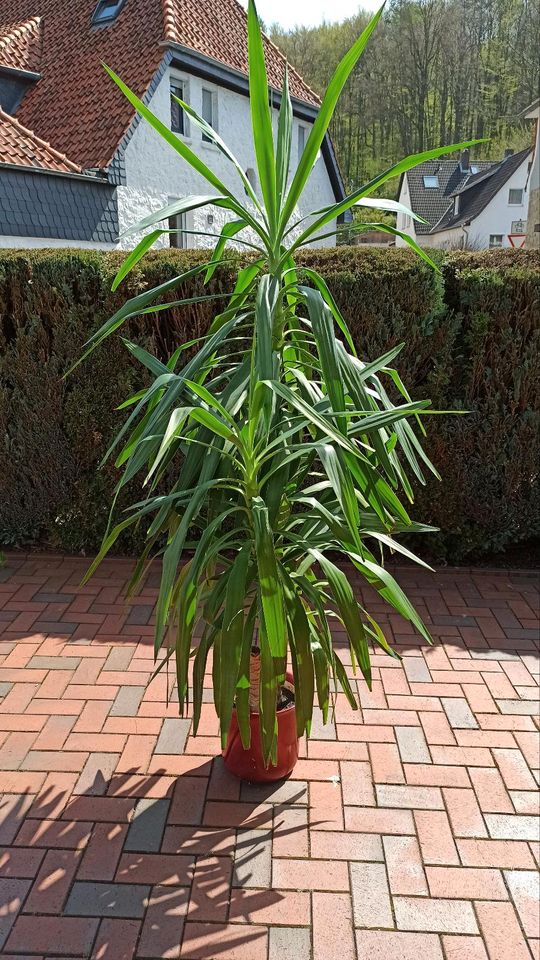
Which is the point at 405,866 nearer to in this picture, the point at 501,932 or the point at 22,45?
the point at 501,932

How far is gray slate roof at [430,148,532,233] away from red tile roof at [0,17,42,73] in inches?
779

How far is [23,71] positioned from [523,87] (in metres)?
27.2

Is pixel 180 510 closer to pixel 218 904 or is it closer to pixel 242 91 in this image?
pixel 218 904

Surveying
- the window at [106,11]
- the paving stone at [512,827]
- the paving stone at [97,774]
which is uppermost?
the window at [106,11]

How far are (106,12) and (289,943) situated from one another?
17.7m

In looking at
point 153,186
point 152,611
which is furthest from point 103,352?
point 153,186

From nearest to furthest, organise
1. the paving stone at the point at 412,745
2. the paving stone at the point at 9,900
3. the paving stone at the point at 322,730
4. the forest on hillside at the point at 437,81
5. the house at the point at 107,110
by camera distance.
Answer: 1. the paving stone at the point at 9,900
2. the paving stone at the point at 412,745
3. the paving stone at the point at 322,730
4. the house at the point at 107,110
5. the forest on hillside at the point at 437,81

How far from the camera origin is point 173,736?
256 cm

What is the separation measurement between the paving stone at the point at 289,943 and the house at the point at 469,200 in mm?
24740

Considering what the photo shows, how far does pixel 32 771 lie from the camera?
238 centimetres

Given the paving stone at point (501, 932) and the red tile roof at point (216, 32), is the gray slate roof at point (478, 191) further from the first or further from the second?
the paving stone at point (501, 932)

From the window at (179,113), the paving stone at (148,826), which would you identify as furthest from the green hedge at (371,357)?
the window at (179,113)

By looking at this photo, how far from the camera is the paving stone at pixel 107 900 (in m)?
1.85

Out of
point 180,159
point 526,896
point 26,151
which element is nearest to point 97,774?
point 526,896
